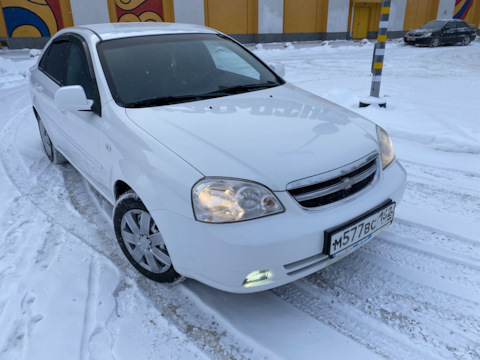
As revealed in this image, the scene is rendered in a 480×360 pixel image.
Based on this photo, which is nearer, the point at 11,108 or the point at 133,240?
the point at 133,240

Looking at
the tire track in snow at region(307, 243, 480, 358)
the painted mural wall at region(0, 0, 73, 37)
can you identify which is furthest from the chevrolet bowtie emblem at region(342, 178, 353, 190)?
the painted mural wall at region(0, 0, 73, 37)

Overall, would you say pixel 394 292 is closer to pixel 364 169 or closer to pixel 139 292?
pixel 364 169

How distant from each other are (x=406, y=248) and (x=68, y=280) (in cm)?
238

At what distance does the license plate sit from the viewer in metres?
1.94

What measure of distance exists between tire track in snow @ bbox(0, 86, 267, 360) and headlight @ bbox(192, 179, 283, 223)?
685mm

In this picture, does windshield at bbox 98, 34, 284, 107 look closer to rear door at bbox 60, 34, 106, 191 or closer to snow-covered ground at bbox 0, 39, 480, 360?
rear door at bbox 60, 34, 106, 191

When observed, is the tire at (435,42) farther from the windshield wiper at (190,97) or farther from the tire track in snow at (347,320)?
the tire track in snow at (347,320)

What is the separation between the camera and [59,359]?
74.5 inches

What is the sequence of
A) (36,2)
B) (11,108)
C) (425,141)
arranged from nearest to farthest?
(425,141) < (11,108) < (36,2)

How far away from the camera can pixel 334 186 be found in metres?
2.04

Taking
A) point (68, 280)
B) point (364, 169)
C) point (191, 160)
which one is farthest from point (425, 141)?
point (68, 280)

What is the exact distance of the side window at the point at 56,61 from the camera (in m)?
3.47

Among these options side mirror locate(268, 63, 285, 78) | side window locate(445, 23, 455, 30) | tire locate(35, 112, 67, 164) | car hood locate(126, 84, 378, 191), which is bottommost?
tire locate(35, 112, 67, 164)

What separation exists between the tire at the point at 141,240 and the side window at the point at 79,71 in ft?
3.14
